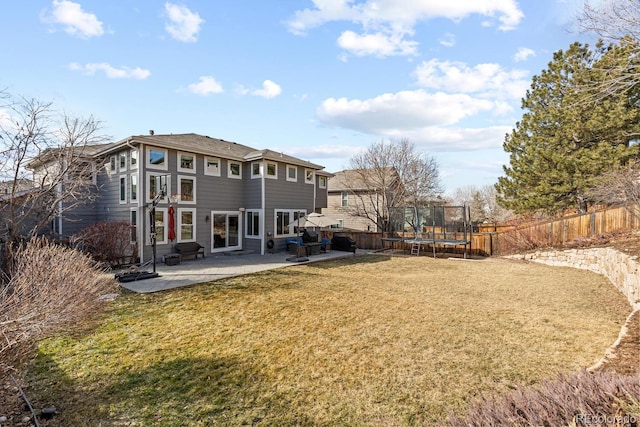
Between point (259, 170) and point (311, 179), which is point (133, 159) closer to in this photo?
point (259, 170)

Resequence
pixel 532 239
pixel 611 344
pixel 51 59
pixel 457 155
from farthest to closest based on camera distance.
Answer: pixel 457 155 < pixel 532 239 < pixel 51 59 < pixel 611 344

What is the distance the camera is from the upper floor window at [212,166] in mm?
14367

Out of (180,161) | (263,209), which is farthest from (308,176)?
(180,161)

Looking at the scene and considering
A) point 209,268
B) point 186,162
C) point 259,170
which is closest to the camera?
point 209,268

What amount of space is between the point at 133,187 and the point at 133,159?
3.87 ft

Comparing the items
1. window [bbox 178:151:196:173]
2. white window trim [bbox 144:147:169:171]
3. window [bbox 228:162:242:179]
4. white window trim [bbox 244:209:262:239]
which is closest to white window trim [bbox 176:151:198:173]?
window [bbox 178:151:196:173]

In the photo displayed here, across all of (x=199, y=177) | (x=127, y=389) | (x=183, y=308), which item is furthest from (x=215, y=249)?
(x=127, y=389)

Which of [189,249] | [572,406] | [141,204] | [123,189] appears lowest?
[189,249]

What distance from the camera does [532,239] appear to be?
13578 millimetres

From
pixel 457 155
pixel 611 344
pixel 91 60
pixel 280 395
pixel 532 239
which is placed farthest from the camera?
pixel 457 155

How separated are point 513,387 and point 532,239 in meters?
12.5

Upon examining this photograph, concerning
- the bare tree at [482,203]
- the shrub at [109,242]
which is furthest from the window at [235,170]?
the bare tree at [482,203]

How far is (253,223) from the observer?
15.7 m

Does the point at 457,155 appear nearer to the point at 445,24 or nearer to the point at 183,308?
the point at 445,24
